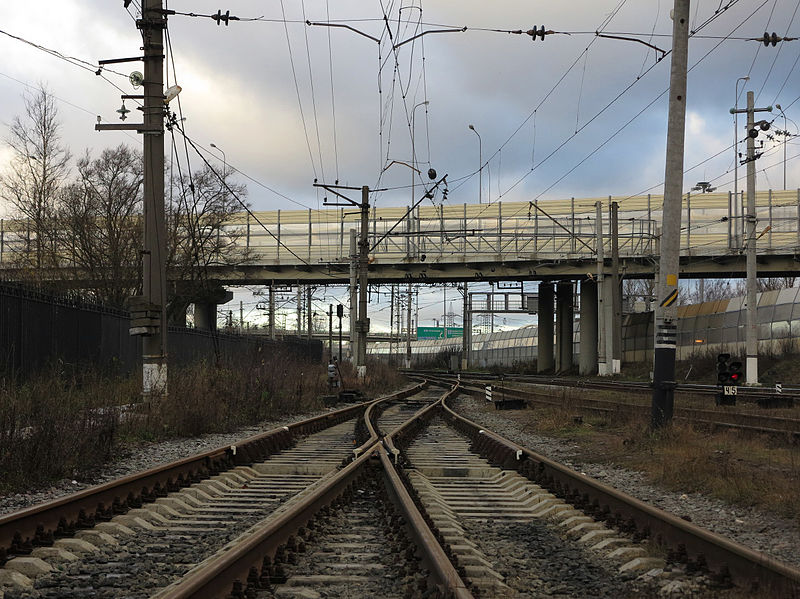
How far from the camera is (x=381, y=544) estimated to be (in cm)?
695

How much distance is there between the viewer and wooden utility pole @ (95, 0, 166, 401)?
1777 centimetres

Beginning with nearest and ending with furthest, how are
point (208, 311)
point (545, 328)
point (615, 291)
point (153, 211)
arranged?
point (153, 211) < point (615, 291) < point (208, 311) < point (545, 328)

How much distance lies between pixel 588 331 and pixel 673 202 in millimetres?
49332

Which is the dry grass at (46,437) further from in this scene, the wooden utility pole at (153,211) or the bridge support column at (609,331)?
the bridge support column at (609,331)

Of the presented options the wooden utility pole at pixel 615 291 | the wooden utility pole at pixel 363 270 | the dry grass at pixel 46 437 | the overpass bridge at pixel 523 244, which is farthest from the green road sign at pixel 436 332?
the dry grass at pixel 46 437

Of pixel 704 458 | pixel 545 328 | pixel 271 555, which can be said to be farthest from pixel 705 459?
pixel 545 328

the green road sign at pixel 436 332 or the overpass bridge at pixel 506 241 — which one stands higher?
the overpass bridge at pixel 506 241

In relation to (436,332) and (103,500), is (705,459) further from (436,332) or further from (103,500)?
(436,332)

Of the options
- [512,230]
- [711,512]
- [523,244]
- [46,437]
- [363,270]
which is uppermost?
[512,230]

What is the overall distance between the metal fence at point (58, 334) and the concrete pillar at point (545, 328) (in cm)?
4589

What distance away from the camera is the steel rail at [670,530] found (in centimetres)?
520

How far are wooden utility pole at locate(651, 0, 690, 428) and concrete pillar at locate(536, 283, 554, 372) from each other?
54.2 m

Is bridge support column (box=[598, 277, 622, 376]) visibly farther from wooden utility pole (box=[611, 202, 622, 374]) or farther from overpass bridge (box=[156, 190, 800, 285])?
overpass bridge (box=[156, 190, 800, 285])

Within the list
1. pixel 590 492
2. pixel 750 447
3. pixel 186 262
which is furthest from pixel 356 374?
pixel 590 492
